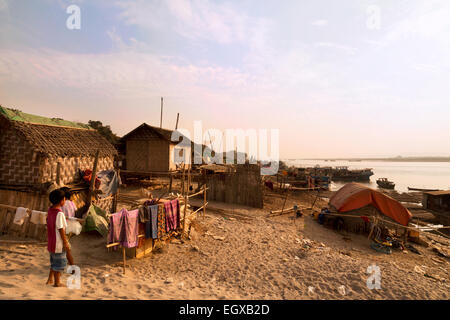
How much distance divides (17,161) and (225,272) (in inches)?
325

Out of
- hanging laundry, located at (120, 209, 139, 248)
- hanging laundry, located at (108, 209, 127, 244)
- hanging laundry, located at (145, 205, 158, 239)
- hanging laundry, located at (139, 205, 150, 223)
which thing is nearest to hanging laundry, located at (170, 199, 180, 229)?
hanging laundry, located at (145, 205, 158, 239)

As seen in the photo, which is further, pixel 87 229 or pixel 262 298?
pixel 87 229

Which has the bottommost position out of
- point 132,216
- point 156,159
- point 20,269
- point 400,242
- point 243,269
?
point 400,242

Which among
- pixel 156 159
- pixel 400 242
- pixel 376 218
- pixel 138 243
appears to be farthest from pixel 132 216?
pixel 156 159

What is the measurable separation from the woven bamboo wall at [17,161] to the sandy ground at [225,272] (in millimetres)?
A: 2246

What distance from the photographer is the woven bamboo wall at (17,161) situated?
756cm

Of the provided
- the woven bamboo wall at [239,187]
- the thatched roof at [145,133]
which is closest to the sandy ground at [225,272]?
the woven bamboo wall at [239,187]

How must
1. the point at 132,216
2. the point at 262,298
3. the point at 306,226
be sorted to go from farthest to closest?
the point at 306,226, the point at 132,216, the point at 262,298

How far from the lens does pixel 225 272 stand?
6613 millimetres

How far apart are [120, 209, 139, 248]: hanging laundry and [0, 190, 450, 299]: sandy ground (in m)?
0.74

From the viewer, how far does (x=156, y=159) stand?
21.0 meters

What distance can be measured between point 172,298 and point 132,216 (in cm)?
271

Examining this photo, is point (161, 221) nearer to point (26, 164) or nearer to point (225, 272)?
point (225, 272)
